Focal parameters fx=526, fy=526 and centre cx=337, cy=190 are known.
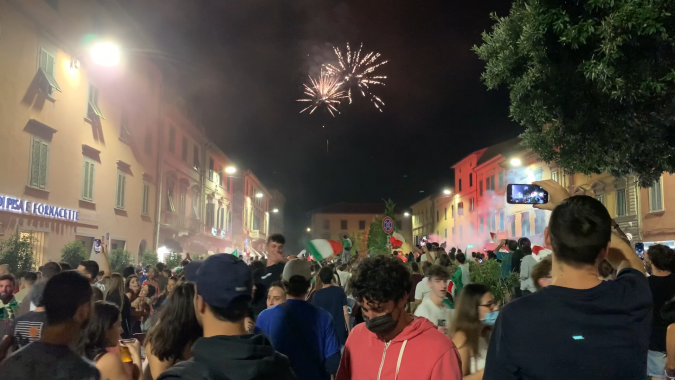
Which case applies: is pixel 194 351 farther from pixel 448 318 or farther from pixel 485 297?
pixel 448 318

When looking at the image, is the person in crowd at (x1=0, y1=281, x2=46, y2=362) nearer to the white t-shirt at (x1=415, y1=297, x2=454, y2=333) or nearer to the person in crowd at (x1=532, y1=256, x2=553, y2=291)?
the white t-shirt at (x1=415, y1=297, x2=454, y2=333)

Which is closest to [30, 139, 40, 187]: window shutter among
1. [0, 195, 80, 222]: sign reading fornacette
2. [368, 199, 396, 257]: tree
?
[0, 195, 80, 222]: sign reading fornacette

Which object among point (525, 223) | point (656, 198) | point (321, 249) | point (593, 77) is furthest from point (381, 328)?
point (525, 223)

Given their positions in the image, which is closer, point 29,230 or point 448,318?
point 448,318

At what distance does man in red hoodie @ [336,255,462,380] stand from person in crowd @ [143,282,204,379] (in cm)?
98

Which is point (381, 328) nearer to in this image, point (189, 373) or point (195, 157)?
point (189, 373)

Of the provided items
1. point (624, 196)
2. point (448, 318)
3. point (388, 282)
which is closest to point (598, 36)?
point (448, 318)

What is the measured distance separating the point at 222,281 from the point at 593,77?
8095 mm

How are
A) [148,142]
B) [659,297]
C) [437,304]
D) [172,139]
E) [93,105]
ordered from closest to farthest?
[659,297] → [437,304] → [93,105] → [148,142] → [172,139]

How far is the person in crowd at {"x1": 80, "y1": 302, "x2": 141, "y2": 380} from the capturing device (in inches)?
133

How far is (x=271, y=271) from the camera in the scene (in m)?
6.70

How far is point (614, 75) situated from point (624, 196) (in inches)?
992

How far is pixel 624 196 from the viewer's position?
30500 millimetres

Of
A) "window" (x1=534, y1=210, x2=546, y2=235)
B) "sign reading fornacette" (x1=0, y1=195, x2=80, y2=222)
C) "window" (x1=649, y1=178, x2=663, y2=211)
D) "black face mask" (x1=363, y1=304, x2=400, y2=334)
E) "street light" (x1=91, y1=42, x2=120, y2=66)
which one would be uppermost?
"street light" (x1=91, y1=42, x2=120, y2=66)
